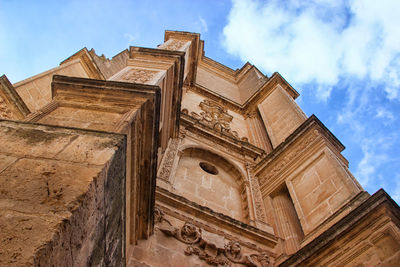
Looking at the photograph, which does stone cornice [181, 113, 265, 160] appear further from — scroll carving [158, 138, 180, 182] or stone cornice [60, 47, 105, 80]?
stone cornice [60, 47, 105, 80]

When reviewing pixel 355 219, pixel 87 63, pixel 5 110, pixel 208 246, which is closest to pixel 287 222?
pixel 208 246

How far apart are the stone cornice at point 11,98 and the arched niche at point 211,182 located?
367 cm

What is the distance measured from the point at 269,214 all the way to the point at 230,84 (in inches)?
555

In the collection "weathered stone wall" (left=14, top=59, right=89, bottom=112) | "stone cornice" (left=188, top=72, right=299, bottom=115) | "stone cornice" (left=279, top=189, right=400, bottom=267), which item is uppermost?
"stone cornice" (left=188, top=72, right=299, bottom=115)

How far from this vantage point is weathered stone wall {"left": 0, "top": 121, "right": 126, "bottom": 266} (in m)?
1.54

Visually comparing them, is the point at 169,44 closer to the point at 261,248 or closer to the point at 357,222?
the point at 261,248

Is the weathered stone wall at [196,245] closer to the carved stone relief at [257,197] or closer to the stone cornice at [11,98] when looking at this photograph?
the carved stone relief at [257,197]

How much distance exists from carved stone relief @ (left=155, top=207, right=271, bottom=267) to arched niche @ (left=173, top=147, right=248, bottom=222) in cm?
144

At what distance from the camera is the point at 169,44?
995cm

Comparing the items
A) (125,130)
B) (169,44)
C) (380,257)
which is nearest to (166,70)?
(125,130)

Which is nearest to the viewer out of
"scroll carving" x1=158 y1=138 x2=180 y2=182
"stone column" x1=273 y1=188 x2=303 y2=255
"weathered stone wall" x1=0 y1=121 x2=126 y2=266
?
"weathered stone wall" x1=0 y1=121 x2=126 y2=266

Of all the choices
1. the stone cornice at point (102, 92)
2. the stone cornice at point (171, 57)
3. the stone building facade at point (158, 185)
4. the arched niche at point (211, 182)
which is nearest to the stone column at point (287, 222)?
the stone building facade at point (158, 185)

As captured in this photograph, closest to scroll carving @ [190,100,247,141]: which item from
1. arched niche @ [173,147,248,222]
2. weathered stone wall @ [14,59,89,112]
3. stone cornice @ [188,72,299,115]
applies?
stone cornice @ [188,72,299,115]

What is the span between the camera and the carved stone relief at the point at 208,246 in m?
5.10
